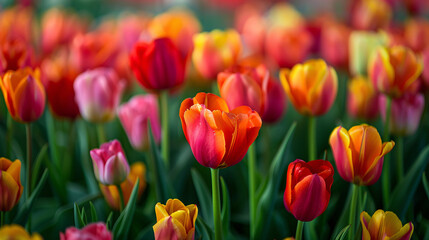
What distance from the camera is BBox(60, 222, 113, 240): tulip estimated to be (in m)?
0.39

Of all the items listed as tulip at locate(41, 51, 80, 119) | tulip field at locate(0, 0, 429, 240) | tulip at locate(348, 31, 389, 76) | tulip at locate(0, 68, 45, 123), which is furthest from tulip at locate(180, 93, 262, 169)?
tulip at locate(348, 31, 389, 76)

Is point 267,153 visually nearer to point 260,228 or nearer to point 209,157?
point 260,228

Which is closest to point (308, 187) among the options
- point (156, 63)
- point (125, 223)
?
point (125, 223)

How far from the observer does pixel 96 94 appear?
2.53ft

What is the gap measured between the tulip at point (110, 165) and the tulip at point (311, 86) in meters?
0.27

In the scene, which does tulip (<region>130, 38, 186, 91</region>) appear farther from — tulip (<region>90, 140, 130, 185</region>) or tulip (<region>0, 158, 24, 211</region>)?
tulip (<region>0, 158, 24, 211</region>)

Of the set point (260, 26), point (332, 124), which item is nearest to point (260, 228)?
point (332, 124)

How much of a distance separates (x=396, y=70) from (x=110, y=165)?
443 millimetres

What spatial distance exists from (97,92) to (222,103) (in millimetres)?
326

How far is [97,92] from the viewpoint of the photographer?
30.4 inches

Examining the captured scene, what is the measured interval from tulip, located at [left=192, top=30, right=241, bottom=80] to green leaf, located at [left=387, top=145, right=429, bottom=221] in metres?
0.37

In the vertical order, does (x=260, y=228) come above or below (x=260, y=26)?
below

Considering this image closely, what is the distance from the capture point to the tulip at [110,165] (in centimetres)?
59

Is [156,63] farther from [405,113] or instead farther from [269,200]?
[405,113]
